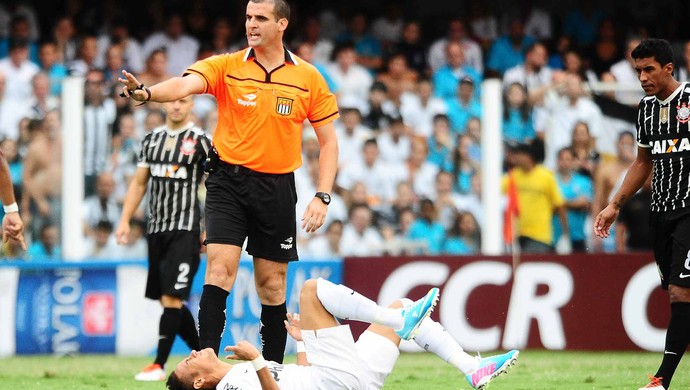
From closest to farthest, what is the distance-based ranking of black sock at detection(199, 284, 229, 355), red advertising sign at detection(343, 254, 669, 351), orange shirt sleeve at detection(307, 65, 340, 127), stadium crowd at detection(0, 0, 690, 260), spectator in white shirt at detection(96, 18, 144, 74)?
1. black sock at detection(199, 284, 229, 355)
2. orange shirt sleeve at detection(307, 65, 340, 127)
3. red advertising sign at detection(343, 254, 669, 351)
4. stadium crowd at detection(0, 0, 690, 260)
5. spectator in white shirt at detection(96, 18, 144, 74)

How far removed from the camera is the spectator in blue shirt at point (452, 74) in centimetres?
1373

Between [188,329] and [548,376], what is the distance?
2930mm

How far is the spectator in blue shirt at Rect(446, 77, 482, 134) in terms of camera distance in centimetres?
1295

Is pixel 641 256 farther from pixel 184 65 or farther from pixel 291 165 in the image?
pixel 184 65

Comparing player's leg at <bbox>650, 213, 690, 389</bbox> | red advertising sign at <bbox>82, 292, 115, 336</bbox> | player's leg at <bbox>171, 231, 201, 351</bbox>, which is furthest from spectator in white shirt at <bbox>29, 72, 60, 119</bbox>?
player's leg at <bbox>650, 213, 690, 389</bbox>

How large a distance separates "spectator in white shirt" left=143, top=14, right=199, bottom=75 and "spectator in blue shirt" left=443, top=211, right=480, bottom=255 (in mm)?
4878

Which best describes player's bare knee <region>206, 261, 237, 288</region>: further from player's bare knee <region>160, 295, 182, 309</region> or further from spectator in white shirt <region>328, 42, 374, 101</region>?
spectator in white shirt <region>328, 42, 374, 101</region>

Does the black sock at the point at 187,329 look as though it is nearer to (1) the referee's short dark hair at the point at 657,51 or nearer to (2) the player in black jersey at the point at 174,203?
(2) the player in black jersey at the point at 174,203

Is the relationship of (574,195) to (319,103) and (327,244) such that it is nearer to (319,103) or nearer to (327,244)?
(327,244)

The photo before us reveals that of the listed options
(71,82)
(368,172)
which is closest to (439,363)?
(368,172)

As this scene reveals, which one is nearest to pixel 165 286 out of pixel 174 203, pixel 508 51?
pixel 174 203

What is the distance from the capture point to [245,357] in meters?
6.30

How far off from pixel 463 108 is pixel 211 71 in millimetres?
5769

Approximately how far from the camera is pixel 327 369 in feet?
22.0
